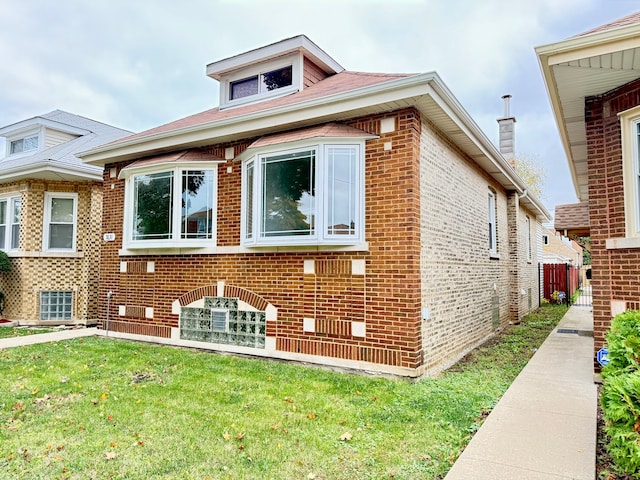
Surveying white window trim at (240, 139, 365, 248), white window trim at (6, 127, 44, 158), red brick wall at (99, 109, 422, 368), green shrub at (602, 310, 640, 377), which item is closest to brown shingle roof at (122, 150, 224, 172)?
red brick wall at (99, 109, 422, 368)

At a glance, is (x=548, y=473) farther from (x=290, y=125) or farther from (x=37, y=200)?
(x=37, y=200)

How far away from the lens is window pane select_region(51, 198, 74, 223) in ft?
39.2

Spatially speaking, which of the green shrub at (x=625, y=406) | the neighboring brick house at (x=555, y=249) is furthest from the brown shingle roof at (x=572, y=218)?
the neighboring brick house at (x=555, y=249)

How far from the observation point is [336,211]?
6.32 m

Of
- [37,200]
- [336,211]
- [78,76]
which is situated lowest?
[336,211]

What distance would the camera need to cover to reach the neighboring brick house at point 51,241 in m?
11.5

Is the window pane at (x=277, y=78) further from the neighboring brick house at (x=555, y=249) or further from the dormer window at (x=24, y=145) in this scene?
the neighboring brick house at (x=555, y=249)

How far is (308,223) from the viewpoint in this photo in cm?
642

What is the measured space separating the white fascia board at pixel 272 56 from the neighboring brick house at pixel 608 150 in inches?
204

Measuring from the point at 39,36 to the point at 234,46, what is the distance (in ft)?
67.0

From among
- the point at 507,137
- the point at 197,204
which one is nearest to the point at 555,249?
the point at 507,137

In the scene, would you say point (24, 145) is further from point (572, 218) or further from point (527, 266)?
point (572, 218)

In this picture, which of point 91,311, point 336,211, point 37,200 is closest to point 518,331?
point 336,211

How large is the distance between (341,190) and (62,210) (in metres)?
9.49
